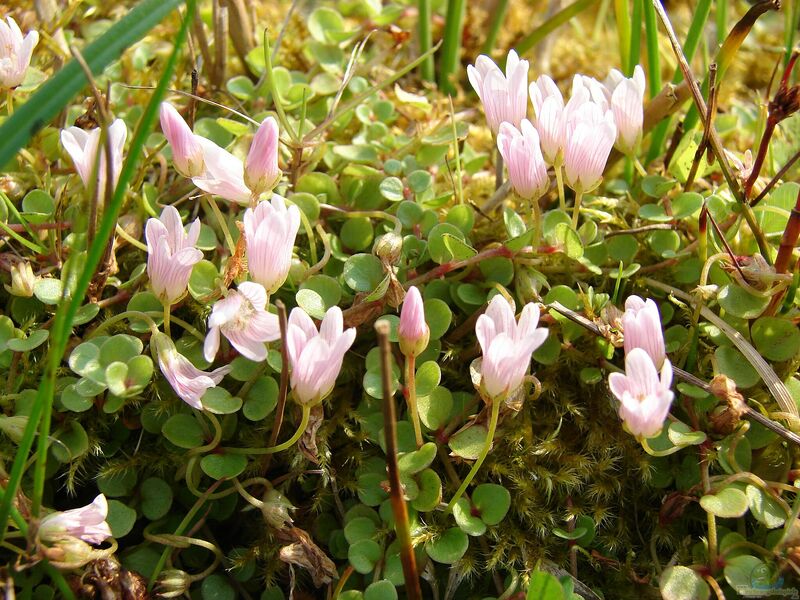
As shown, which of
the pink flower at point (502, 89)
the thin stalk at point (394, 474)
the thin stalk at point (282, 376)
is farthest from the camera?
the pink flower at point (502, 89)

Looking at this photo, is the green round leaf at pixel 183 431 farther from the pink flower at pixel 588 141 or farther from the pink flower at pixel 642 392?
the pink flower at pixel 588 141

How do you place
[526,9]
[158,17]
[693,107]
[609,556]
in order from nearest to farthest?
[158,17], [609,556], [693,107], [526,9]

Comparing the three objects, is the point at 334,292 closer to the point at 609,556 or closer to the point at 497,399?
the point at 497,399

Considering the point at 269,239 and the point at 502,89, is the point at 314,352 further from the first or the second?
the point at 502,89

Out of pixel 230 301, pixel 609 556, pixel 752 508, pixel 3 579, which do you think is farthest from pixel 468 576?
pixel 3 579

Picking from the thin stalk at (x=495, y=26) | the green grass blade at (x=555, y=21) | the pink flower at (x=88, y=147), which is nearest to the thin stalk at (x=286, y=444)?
the pink flower at (x=88, y=147)

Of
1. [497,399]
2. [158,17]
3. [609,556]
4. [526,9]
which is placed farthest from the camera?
[526,9]

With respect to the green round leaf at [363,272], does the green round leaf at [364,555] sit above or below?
below
